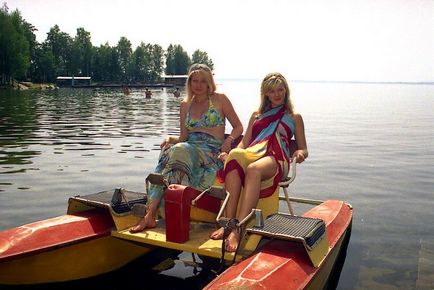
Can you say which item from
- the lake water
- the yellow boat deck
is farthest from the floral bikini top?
the lake water

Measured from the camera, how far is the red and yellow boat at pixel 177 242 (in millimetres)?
4242

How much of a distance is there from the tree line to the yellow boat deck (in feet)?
313

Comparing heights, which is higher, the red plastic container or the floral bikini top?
the floral bikini top

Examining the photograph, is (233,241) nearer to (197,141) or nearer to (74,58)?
(197,141)

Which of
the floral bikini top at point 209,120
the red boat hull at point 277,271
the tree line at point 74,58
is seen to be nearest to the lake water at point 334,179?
the red boat hull at point 277,271

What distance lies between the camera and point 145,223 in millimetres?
5672

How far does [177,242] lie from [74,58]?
14102 centimetres

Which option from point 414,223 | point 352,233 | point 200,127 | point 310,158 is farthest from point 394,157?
point 200,127

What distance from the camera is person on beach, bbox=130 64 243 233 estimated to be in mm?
5941

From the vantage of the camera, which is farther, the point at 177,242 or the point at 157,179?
the point at 157,179

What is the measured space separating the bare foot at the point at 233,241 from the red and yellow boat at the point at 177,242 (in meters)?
0.08

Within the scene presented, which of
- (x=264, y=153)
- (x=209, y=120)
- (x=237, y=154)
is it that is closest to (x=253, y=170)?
(x=237, y=154)

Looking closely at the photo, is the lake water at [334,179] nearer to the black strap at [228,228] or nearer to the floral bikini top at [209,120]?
the black strap at [228,228]

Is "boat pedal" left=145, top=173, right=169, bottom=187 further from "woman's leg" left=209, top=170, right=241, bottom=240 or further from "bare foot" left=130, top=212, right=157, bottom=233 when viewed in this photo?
"woman's leg" left=209, top=170, right=241, bottom=240
